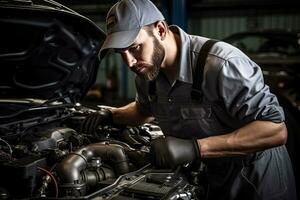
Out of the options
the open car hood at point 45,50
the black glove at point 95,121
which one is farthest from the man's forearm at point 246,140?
the open car hood at point 45,50

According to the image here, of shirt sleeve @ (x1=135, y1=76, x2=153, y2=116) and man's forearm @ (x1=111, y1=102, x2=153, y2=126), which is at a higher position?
shirt sleeve @ (x1=135, y1=76, x2=153, y2=116)

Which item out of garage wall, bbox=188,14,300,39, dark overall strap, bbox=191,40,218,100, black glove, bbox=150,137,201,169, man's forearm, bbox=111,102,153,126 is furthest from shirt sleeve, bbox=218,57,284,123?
garage wall, bbox=188,14,300,39

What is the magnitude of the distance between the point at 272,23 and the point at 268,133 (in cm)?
613

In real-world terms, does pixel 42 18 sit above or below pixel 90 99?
above

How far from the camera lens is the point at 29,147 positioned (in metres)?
1.96

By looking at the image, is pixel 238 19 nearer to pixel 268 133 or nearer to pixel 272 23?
pixel 272 23

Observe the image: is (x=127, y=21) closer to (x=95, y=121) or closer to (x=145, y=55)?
(x=145, y=55)

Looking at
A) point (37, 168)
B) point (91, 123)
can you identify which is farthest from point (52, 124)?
point (37, 168)

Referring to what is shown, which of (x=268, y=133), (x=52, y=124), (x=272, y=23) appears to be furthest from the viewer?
(x=272, y=23)

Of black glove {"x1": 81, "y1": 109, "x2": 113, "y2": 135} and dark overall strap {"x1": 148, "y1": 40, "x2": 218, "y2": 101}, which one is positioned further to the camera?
black glove {"x1": 81, "y1": 109, "x2": 113, "y2": 135}

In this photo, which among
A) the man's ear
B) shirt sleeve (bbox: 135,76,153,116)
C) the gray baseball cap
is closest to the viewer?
the gray baseball cap

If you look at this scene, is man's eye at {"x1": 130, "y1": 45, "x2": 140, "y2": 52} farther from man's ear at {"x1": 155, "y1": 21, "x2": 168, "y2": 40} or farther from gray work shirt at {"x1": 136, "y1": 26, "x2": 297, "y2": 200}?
gray work shirt at {"x1": 136, "y1": 26, "x2": 297, "y2": 200}

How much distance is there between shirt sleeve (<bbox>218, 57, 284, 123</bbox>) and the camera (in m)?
1.69

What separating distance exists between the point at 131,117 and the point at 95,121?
21cm
